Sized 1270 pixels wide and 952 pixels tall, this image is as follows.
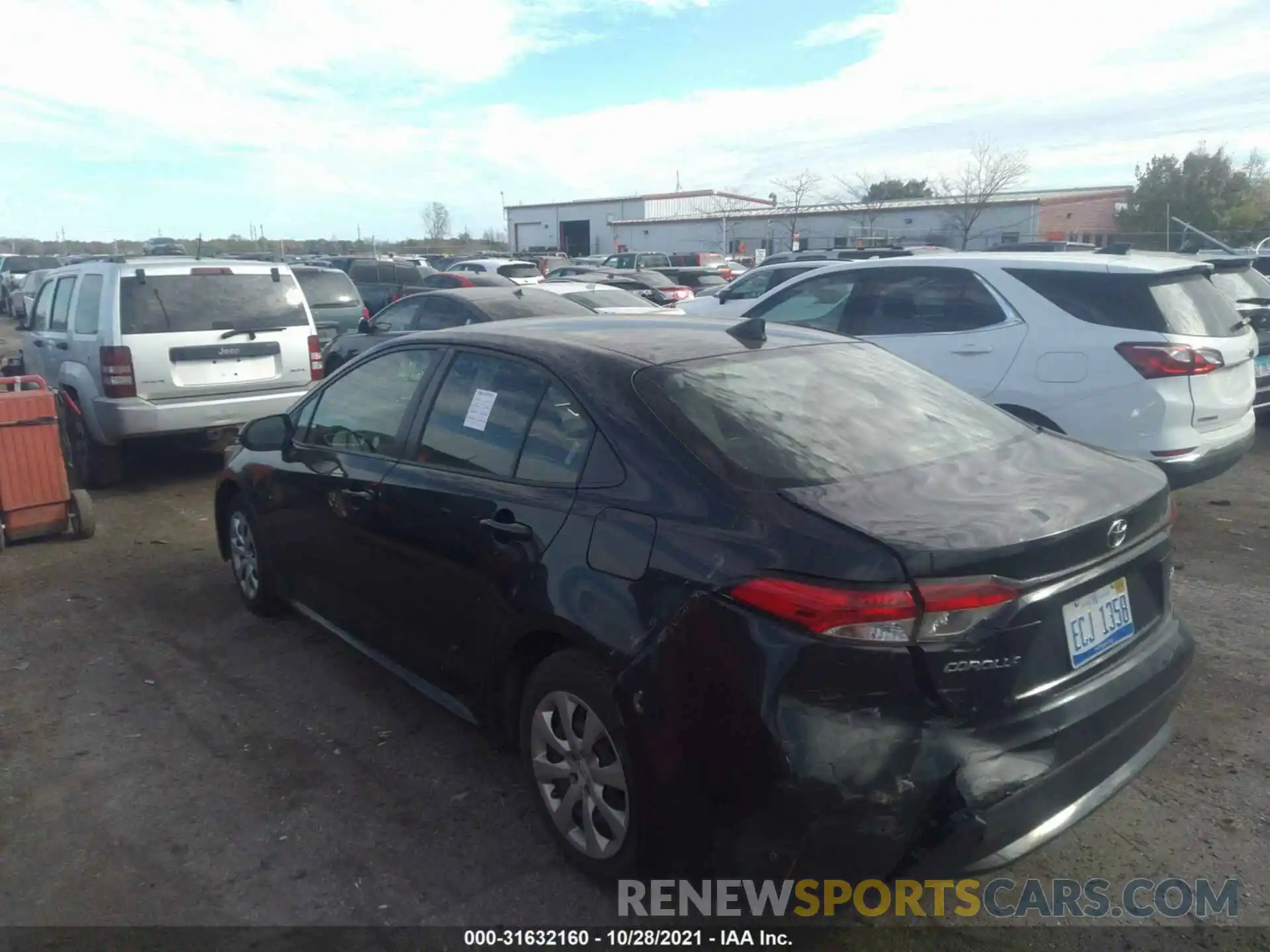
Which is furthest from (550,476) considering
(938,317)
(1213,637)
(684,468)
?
(938,317)

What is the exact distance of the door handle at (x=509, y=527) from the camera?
315cm

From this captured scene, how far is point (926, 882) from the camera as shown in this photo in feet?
10.1

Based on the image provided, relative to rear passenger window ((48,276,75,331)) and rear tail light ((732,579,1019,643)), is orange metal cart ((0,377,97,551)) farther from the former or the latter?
rear tail light ((732,579,1019,643))

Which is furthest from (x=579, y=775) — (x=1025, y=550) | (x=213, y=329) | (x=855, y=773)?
(x=213, y=329)

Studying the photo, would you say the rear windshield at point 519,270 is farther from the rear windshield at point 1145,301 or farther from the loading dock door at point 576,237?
the loading dock door at point 576,237

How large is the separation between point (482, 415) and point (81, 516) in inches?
184

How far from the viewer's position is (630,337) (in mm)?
3594

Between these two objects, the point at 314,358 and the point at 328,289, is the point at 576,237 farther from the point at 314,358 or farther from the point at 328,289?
the point at 314,358

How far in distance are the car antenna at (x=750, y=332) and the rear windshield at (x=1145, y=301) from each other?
132 inches

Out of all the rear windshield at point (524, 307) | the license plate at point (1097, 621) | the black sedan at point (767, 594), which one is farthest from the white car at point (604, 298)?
the license plate at point (1097, 621)

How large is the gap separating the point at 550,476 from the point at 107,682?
2836 millimetres

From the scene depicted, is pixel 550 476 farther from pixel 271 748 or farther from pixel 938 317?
pixel 938 317

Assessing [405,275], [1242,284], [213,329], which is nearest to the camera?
Answer: [213,329]

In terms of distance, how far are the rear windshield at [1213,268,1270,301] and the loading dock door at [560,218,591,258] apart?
181 ft
